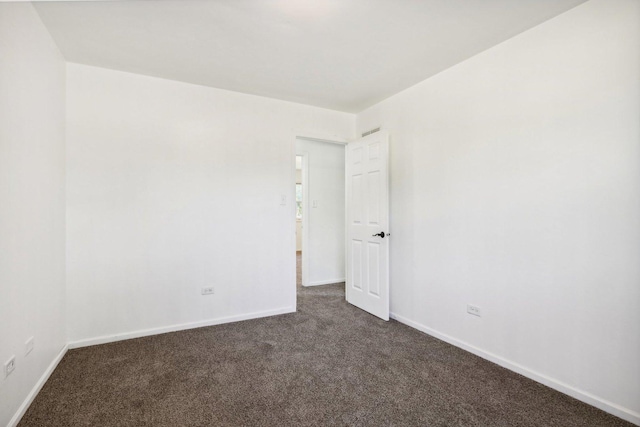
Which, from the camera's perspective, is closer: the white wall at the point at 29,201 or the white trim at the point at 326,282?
Answer: the white wall at the point at 29,201

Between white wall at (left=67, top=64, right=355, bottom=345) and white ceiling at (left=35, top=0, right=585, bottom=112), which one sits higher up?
white ceiling at (left=35, top=0, right=585, bottom=112)

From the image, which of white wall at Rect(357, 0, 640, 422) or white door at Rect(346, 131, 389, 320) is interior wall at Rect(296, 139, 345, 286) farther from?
white wall at Rect(357, 0, 640, 422)

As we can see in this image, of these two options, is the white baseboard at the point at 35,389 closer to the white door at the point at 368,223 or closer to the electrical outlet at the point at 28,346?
the electrical outlet at the point at 28,346

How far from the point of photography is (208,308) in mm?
3078

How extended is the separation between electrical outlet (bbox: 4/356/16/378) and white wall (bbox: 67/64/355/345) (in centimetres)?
105

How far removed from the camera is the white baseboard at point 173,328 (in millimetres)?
2604

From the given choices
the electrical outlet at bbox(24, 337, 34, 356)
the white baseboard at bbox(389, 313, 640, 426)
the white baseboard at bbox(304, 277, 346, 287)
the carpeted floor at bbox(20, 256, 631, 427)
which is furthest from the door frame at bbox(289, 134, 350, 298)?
the electrical outlet at bbox(24, 337, 34, 356)

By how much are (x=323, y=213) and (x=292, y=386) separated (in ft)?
10.0

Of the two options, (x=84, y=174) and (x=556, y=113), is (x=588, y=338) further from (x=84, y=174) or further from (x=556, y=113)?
(x=84, y=174)

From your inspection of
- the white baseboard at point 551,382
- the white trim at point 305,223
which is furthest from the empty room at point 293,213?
the white trim at point 305,223

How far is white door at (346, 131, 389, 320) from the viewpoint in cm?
323


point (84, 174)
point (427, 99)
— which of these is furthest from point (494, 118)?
point (84, 174)

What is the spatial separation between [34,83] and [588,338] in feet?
13.1

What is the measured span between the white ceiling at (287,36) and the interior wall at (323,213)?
72.2 inches
